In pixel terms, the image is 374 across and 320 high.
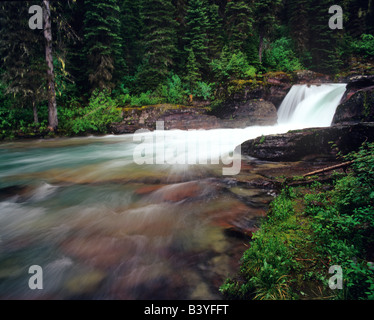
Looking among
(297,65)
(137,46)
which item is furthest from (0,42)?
(297,65)

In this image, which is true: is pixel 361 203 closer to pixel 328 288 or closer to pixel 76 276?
pixel 328 288

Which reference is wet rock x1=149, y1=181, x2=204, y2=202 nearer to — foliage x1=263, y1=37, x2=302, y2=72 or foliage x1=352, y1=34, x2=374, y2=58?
foliage x1=263, y1=37, x2=302, y2=72

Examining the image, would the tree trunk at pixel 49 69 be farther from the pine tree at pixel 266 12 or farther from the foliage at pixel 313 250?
the pine tree at pixel 266 12

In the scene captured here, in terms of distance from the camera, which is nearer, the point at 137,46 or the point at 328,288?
the point at 328,288

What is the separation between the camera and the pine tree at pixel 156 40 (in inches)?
680

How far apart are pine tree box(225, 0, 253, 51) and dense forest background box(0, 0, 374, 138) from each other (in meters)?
0.10

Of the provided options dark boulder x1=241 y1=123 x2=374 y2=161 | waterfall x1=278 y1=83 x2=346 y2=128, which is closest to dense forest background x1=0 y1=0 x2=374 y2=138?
waterfall x1=278 y1=83 x2=346 y2=128

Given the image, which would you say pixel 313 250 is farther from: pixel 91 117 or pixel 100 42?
pixel 100 42

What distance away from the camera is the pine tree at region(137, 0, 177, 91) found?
56.7 feet

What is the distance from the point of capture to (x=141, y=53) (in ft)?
71.7

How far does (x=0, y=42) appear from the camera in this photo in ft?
40.4
